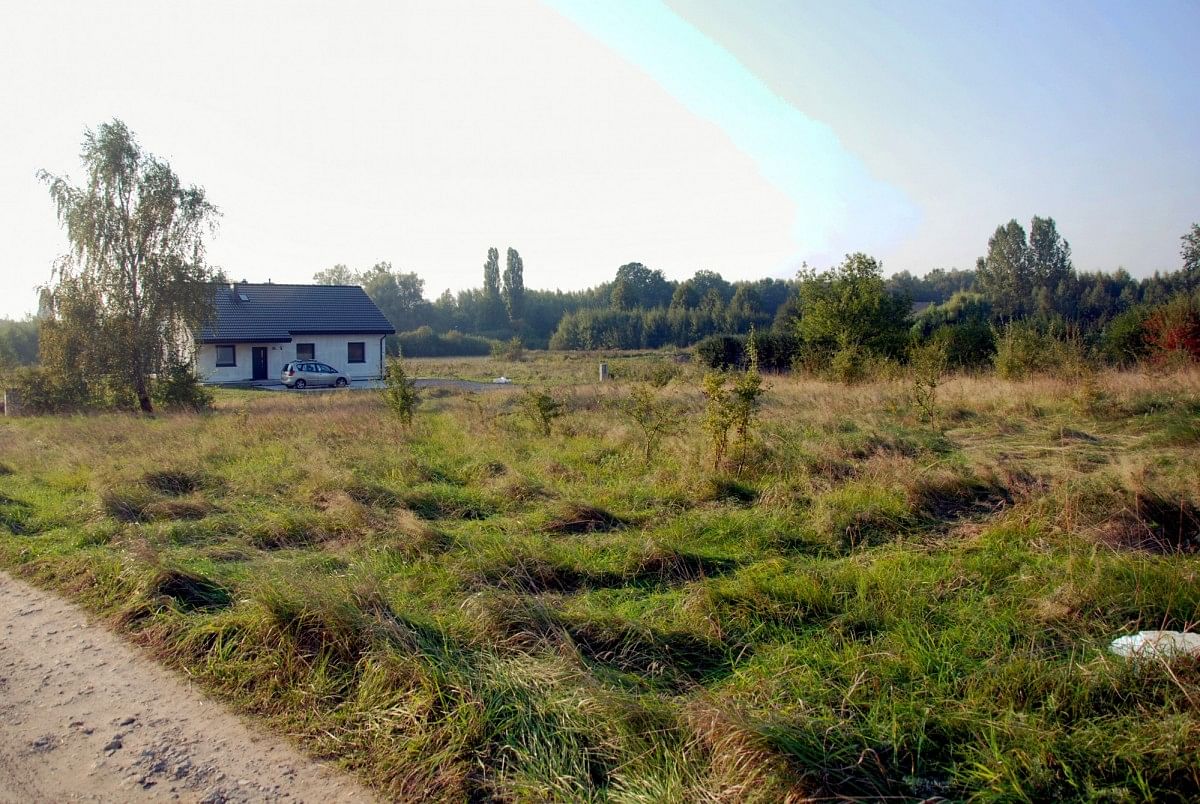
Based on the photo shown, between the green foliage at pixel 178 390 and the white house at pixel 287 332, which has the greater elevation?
the white house at pixel 287 332

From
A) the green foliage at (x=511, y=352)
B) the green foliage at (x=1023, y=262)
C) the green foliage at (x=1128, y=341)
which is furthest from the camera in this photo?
the green foliage at (x=1023, y=262)

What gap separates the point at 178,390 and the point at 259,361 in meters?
14.6

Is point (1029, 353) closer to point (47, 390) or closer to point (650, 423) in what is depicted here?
point (650, 423)

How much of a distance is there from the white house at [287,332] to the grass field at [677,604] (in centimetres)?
2871

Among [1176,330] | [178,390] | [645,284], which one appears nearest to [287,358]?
[178,390]

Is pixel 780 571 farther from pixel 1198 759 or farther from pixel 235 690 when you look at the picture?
pixel 235 690

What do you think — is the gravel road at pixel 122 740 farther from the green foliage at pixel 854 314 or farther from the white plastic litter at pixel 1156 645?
the green foliage at pixel 854 314

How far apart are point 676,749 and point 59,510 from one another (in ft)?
27.0

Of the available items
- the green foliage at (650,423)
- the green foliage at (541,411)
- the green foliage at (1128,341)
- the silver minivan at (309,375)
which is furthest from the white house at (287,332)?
the green foliage at (1128,341)

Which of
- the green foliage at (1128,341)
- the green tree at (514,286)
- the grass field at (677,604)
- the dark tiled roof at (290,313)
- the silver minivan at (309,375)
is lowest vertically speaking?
the grass field at (677,604)

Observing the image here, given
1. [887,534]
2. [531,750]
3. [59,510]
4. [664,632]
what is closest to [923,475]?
[887,534]

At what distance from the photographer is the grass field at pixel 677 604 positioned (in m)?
3.43

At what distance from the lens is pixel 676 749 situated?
347 centimetres

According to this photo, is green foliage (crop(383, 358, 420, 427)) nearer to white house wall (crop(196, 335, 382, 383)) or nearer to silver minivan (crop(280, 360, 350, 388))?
silver minivan (crop(280, 360, 350, 388))
